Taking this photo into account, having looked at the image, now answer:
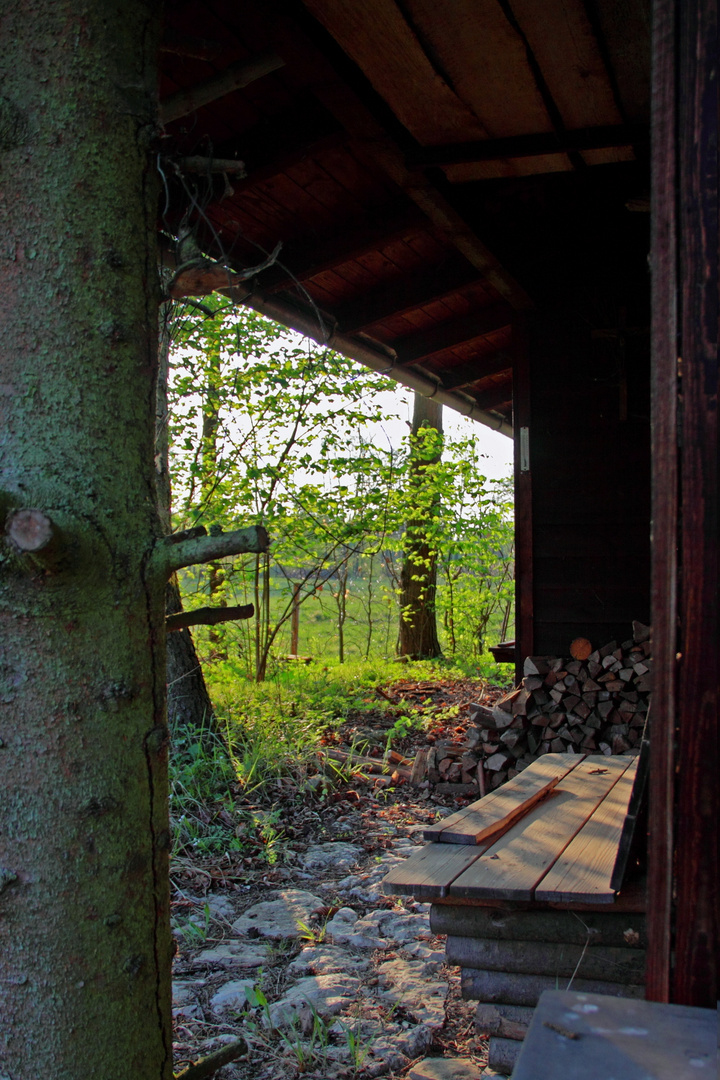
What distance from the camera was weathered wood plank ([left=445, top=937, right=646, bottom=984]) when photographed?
2.34 meters

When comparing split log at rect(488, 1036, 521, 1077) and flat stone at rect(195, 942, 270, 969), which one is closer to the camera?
split log at rect(488, 1036, 521, 1077)

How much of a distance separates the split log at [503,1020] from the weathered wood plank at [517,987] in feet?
0.05

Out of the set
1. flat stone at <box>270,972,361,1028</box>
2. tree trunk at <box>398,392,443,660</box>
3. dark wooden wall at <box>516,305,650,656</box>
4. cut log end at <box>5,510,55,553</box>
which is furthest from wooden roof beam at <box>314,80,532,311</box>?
tree trunk at <box>398,392,443,660</box>

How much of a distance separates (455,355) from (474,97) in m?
4.15

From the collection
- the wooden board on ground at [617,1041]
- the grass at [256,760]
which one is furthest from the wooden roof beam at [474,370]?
the wooden board on ground at [617,1041]

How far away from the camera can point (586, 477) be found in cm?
509

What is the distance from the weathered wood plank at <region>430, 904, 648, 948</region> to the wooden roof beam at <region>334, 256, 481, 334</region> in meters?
3.79

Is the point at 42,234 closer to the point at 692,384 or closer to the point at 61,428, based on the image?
the point at 61,428

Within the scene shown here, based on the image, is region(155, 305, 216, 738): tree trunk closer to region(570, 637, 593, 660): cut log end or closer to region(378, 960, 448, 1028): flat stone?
region(570, 637, 593, 660): cut log end

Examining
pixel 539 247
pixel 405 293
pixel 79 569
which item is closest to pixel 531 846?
pixel 79 569

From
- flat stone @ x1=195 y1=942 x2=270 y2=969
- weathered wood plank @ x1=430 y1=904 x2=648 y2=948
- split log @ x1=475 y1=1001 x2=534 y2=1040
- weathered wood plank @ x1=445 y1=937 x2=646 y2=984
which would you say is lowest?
flat stone @ x1=195 y1=942 x2=270 y2=969

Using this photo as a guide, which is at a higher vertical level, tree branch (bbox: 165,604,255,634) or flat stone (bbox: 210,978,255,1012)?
tree branch (bbox: 165,604,255,634)

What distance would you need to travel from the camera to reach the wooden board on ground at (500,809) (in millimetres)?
2707

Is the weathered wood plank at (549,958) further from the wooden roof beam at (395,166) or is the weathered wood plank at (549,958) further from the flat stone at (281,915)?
the wooden roof beam at (395,166)
